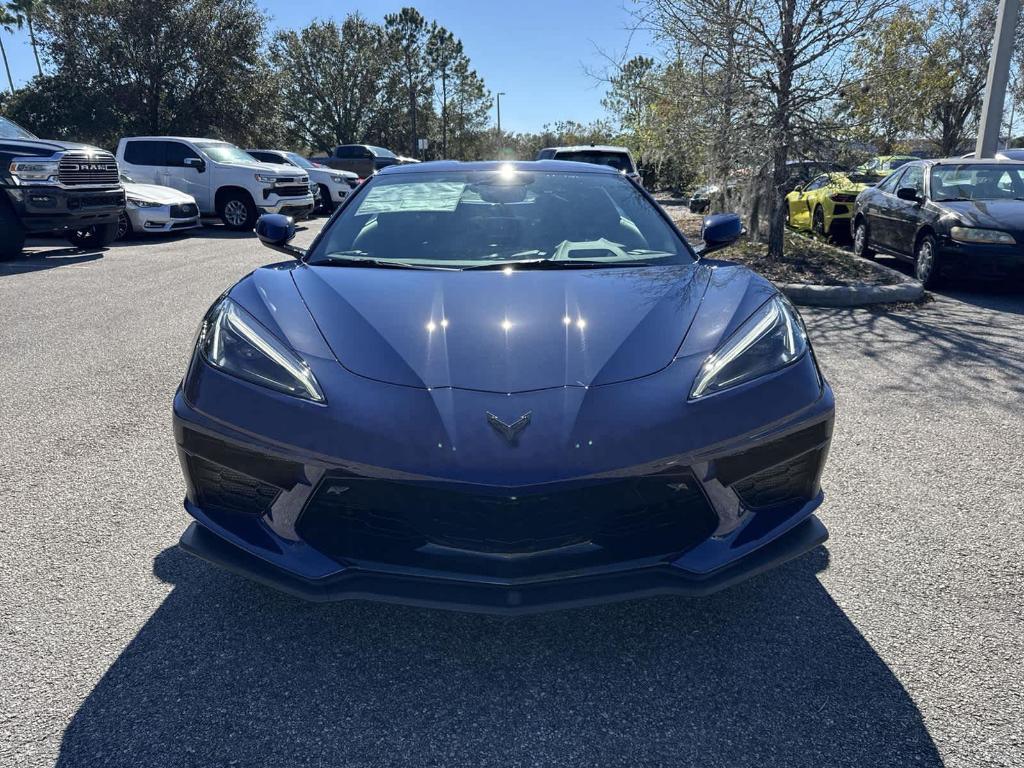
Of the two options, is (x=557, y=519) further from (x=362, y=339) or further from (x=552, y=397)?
(x=362, y=339)

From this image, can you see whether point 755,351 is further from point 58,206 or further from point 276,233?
point 58,206

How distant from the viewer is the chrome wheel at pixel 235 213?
15.0 meters

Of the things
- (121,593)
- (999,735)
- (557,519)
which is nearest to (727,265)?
(557,519)

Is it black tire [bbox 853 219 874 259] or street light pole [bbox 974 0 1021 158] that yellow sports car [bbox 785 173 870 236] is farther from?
street light pole [bbox 974 0 1021 158]

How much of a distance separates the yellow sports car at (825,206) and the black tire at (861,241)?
1051 mm

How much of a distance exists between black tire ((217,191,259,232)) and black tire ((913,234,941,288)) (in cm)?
1193

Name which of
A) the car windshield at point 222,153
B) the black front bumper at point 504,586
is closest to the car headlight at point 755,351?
the black front bumper at point 504,586

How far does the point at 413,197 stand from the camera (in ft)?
11.9

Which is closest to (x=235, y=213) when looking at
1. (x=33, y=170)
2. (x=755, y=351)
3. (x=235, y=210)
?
(x=235, y=210)

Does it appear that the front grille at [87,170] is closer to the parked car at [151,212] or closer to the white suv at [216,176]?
the parked car at [151,212]

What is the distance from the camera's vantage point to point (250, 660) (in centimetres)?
212

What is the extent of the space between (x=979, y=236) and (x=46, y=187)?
36.4 ft

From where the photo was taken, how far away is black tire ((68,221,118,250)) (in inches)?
453

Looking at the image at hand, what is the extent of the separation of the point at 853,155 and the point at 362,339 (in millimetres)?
8535
